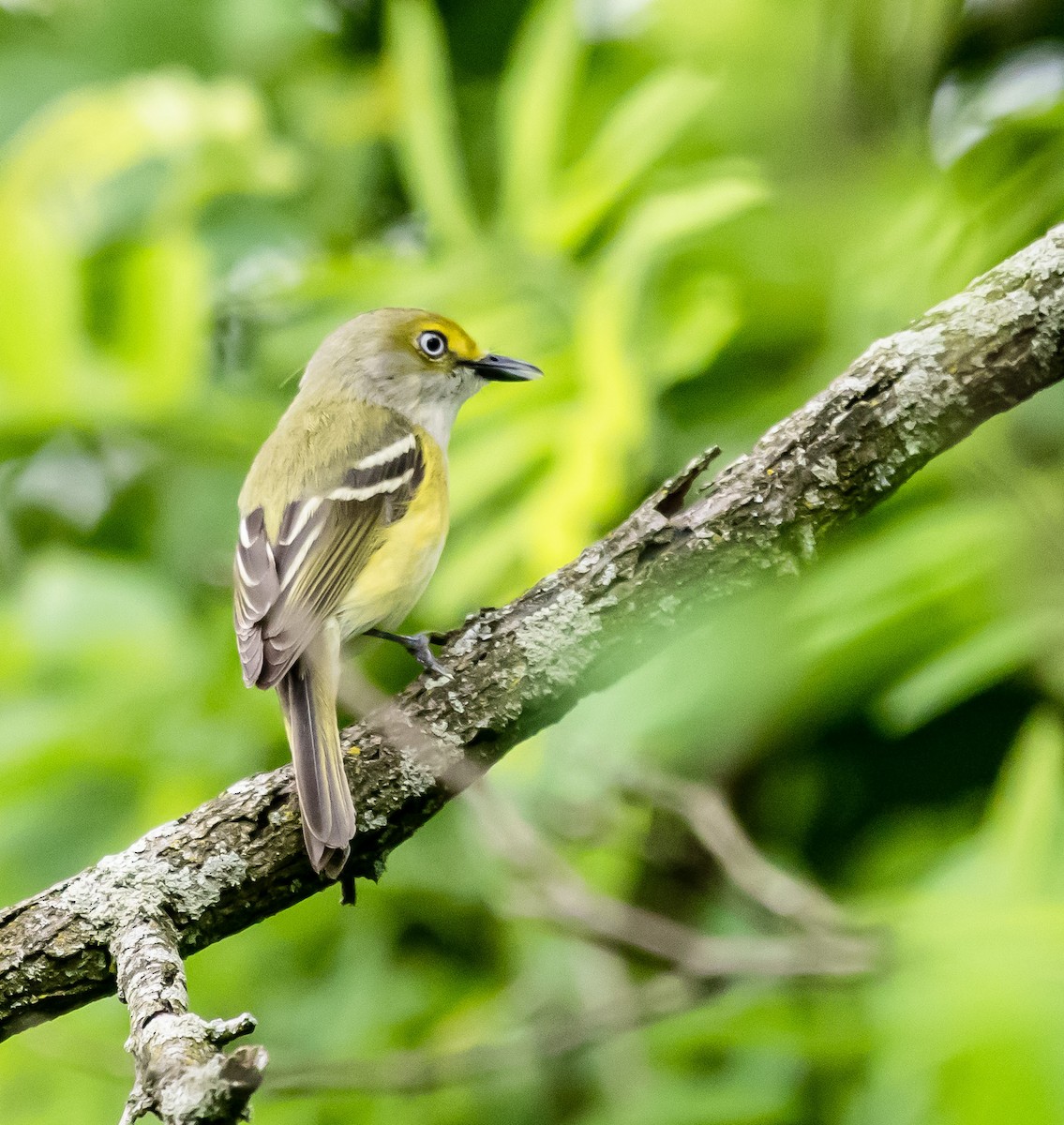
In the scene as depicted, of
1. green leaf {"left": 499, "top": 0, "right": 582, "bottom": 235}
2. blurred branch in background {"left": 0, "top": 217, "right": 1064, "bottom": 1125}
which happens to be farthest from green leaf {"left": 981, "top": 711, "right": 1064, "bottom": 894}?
green leaf {"left": 499, "top": 0, "right": 582, "bottom": 235}

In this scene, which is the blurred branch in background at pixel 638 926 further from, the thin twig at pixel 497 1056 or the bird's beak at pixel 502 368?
the bird's beak at pixel 502 368

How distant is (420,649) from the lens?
2748 millimetres

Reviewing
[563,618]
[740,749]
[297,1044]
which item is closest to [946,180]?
[740,749]

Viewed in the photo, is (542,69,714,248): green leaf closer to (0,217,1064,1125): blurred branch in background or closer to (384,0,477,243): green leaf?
(384,0,477,243): green leaf

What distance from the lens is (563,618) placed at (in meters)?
2.31

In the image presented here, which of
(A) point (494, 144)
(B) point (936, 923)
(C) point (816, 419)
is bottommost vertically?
(B) point (936, 923)

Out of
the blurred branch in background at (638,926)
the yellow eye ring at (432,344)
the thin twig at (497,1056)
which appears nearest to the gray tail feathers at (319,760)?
the blurred branch in background at (638,926)

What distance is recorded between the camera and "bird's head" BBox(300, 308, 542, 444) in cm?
403

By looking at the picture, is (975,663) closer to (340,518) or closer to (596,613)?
(596,613)

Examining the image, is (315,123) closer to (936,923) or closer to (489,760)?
(489,760)

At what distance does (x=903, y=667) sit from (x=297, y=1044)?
1.96 metres

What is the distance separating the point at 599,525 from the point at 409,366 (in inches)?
35.8

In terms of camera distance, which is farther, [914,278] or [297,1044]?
[297,1044]

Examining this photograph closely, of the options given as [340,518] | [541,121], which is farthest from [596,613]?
[541,121]
